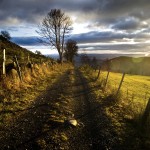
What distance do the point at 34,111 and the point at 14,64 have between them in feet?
23.2

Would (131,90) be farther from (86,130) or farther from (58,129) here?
(58,129)

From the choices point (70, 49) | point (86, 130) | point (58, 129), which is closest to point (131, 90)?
point (86, 130)

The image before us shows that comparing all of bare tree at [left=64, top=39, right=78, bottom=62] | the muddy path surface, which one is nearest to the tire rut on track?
the muddy path surface

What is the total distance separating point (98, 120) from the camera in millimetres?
9570

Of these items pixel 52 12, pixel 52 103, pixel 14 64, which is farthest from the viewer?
pixel 52 12

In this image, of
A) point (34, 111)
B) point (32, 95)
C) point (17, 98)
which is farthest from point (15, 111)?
point (32, 95)

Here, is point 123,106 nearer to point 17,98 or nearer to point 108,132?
point 108,132

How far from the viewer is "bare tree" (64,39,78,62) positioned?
285 ft

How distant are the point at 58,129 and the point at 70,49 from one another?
8089cm

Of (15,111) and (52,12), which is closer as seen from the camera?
(15,111)

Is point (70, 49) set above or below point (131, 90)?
above

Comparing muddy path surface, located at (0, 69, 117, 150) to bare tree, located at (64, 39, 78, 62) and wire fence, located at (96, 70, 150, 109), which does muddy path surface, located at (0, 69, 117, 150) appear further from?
bare tree, located at (64, 39, 78, 62)

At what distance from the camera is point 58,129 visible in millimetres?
8094

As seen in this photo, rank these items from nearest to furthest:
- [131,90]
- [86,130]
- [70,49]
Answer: [86,130]
[131,90]
[70,49]
